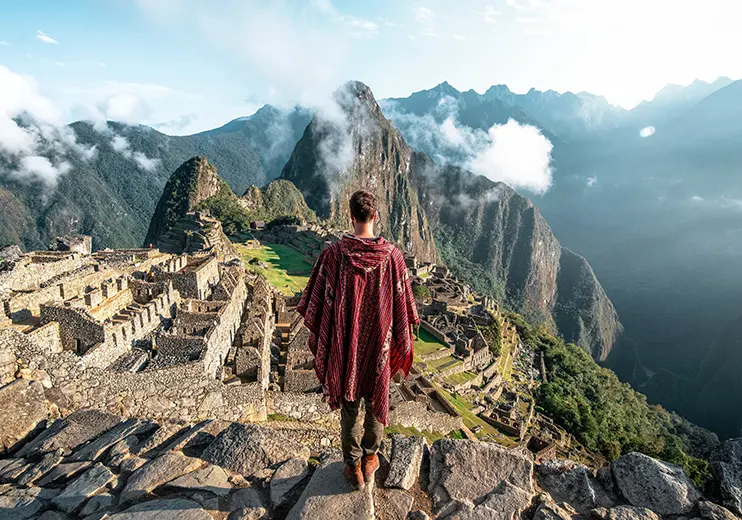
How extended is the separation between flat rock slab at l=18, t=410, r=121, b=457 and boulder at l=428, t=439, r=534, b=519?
4.53 meters

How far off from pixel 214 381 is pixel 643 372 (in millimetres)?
118474

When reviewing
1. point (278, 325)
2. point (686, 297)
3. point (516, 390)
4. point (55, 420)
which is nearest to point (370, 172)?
point (686, 297)

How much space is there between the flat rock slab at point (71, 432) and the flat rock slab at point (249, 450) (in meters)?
1.88

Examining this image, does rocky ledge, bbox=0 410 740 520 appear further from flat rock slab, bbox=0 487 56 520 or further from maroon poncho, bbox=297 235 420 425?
maroon poncho, bbox=297 235 420 425

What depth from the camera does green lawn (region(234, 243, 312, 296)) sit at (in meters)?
31.0

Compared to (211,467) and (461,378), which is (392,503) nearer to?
(211,467)

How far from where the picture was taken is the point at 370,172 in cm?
16662

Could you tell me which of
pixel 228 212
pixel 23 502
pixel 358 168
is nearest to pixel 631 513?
pixel 23 502

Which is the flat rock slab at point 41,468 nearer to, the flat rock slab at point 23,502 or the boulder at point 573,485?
the flat rock slab at point 23,502

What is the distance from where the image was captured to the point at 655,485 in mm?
4262

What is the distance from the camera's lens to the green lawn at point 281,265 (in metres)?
31.0

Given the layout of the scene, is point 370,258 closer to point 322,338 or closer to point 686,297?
point 322,338

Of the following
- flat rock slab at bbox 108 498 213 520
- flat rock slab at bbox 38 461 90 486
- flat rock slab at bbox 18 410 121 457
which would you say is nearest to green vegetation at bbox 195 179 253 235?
flat rock slab at bbox 18 410 121 457

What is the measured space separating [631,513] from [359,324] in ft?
10.8
